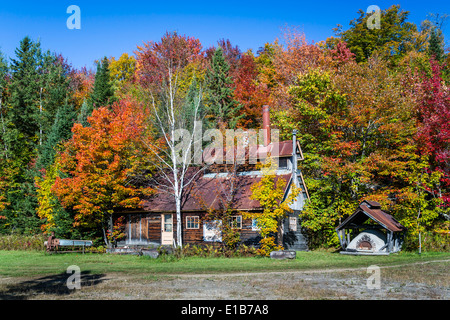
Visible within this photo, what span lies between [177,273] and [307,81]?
2060 centimetres

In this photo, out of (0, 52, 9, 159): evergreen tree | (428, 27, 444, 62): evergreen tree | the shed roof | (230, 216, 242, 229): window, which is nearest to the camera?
the shed roof

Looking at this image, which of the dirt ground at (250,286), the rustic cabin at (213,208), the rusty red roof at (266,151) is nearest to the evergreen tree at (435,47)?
the rustic cabin at (213,208)

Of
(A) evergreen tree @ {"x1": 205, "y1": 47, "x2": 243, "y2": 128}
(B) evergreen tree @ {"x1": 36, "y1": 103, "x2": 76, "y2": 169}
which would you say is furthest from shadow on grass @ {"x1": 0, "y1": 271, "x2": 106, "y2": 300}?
(A) evergreen tree @ {"x1": 205, "y1": 47, "x2": 243, "y2": 128}

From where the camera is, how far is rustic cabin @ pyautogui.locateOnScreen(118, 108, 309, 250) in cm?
2839

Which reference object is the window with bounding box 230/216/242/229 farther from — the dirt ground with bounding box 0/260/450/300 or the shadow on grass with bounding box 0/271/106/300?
the shadow on grass with bounding box 0/271/106/300

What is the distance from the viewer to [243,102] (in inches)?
1842

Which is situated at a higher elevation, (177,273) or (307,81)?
(307,81)

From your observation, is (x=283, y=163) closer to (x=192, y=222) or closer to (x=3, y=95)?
(x=192, y=222)

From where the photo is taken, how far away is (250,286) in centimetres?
1305

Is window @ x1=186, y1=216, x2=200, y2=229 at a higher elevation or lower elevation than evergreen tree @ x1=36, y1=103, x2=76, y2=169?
lower

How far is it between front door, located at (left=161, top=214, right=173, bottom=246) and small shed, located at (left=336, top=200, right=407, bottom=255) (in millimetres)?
12721

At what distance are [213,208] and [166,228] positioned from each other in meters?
5.41
